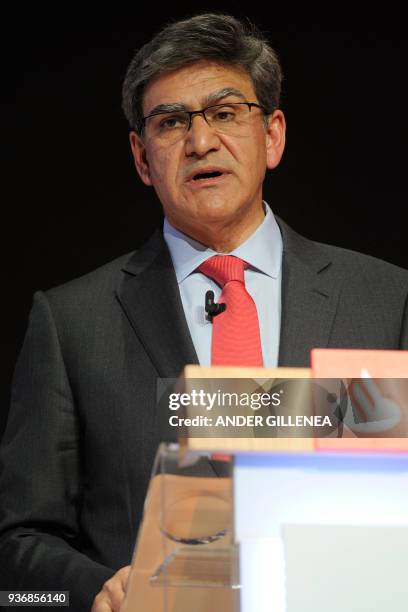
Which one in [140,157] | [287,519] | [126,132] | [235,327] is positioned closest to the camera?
[287,519]

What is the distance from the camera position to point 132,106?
7.52 feet

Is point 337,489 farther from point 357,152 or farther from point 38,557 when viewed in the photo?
point 357,152

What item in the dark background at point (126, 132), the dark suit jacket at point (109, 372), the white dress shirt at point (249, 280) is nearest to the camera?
the dark suit jacket at point (109, 372)

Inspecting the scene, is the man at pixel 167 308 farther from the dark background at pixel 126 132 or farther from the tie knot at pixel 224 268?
the dark background at pixel 126 132

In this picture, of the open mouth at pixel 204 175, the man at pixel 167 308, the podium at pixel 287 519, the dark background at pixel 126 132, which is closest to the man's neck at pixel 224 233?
the man at pixel 167 308

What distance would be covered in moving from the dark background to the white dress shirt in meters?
0.36

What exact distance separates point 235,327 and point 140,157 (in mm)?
571

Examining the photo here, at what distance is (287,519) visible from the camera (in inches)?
38.8

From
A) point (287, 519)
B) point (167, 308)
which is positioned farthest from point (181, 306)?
point (287, 519)

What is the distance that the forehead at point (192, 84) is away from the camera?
2.13 meters

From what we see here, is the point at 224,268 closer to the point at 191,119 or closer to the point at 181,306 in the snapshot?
the point at 181,306

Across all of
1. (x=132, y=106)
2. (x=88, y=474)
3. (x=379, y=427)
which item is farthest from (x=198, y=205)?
(x=379, y=427)

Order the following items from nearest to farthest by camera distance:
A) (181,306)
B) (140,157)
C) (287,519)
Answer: (287,519), (181,306), (140,157)

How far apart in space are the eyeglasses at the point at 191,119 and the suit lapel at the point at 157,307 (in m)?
0.23
